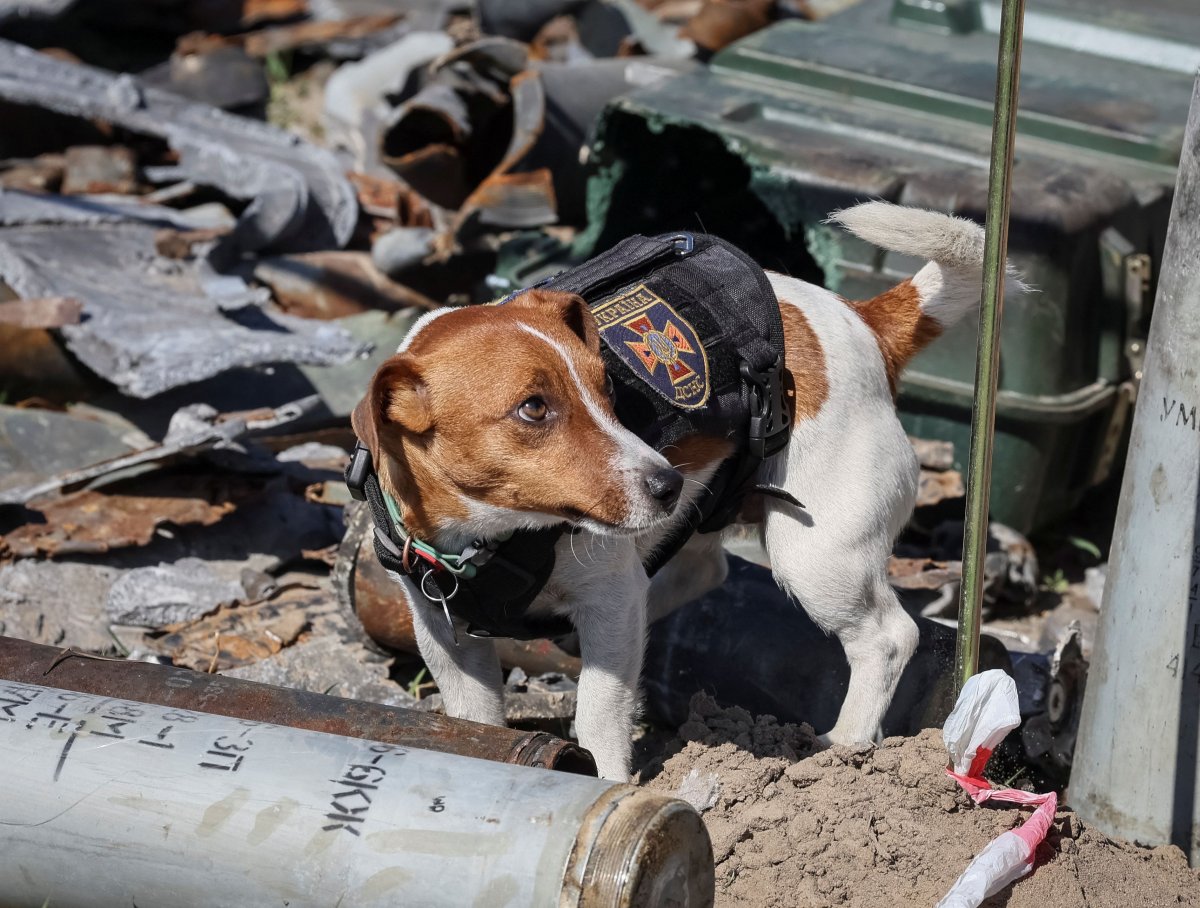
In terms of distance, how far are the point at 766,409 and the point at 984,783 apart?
38.1 inches

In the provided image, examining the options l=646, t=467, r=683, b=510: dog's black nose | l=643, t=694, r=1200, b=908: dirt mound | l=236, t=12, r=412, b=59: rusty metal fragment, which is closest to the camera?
l=646, t=467, r=683, b=510: dog's black nose

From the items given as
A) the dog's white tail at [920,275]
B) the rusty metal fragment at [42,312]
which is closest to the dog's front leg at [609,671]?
the dog's white tail at [920,275]

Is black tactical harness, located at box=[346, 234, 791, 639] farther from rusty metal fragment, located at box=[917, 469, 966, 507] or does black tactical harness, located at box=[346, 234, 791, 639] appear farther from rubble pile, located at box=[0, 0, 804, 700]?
rusty metal fragment, located at box=[917, 469, 966, 507]

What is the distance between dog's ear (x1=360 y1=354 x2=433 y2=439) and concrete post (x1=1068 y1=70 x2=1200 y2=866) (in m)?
1.58

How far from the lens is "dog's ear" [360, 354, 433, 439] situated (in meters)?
2.62

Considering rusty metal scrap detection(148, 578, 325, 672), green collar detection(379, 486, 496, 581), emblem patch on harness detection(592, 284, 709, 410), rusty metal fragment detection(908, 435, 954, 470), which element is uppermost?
emblem patch on harness detection(592, 284, 709, 410)

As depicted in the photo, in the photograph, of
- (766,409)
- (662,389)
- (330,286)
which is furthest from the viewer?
(330,286)

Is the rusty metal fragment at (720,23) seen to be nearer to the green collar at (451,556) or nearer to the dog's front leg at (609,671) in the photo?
the dog's front leg at (609,671)

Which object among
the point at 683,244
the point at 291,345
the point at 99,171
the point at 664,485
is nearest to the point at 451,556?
the point at 664,485

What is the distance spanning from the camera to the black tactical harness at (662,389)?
286 cm

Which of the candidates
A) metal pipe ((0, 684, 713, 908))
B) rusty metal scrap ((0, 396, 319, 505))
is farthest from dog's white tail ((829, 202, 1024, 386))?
rusty metal scrap ((0, 396, 319, 505))

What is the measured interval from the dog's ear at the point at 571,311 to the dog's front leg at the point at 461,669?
0.74 meters

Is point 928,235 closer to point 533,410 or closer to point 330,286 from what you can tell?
point 533,410

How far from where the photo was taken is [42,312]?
4.98 metres
